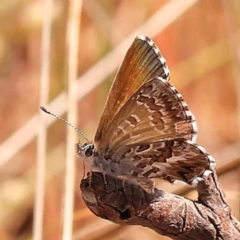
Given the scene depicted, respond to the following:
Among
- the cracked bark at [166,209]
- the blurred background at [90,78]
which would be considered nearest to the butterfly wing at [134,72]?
the cracked bark at [166,209]

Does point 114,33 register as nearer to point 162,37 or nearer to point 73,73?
point 162,37

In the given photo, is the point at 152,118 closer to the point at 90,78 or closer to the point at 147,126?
the point at 147,126

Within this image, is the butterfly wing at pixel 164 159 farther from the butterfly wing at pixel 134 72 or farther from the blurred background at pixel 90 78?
the blurred background at pixel 90 78

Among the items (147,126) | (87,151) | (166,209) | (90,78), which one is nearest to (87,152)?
(87,151)

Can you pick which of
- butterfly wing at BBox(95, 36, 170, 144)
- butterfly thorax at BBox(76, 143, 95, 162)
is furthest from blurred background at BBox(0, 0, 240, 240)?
butterfly wing at BBox(95, 36, 170, 144)

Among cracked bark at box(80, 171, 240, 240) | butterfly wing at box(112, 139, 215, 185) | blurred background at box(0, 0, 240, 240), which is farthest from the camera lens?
blurred background at box(0, 0, 240, 240)

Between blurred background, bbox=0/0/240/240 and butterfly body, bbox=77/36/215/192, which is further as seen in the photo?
blurred background, bbox=0/0/240/240

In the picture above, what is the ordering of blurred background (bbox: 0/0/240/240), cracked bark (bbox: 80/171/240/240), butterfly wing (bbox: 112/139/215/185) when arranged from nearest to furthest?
cracked bark (bbox: 80/171/240/240) < butterfly wing (bbox: 112/139/215/185) < blurred background (bbox: 0/0/240/240)

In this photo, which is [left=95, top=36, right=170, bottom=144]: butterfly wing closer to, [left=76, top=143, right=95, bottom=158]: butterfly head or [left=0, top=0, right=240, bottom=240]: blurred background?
[left=76, top=143, right=95, bottom=158]: butterfly head
